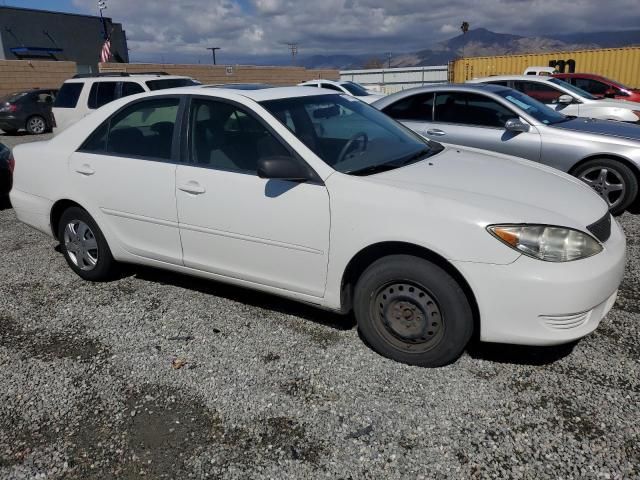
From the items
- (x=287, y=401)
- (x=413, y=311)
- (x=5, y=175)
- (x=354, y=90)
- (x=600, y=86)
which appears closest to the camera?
(x=287, y=401)

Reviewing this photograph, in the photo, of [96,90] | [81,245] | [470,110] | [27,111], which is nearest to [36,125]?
[27,111]


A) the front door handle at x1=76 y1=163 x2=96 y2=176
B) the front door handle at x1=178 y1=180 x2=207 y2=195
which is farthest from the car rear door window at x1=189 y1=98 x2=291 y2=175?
the front door handle at x1=76 y1=163 x2=96 y2=176

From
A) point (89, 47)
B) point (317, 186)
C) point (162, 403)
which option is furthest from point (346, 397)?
point (89, 47)

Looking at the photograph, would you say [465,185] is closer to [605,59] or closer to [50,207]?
[50,207]

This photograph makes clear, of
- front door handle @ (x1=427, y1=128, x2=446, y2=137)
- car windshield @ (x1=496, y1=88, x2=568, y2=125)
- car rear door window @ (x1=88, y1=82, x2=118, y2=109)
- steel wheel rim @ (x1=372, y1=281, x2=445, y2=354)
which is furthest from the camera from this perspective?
car rear door window @ (x1=88, y1=82, x2=118, y2=109)

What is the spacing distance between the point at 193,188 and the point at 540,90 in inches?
343

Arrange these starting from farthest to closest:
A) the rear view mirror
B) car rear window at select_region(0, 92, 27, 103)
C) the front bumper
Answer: car rear window at select_region(0, 92, 27, 103) → the rear view mirror → the front bumper

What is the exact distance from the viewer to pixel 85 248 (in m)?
4.43

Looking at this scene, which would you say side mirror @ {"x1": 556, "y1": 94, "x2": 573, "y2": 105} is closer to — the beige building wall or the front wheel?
the front wheel

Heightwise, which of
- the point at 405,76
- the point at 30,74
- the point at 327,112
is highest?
the point at 30,74

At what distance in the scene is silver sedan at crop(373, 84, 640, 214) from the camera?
579 cm

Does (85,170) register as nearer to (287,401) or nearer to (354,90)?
(287,401)

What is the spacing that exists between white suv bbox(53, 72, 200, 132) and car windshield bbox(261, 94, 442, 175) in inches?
283

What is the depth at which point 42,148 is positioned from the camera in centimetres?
446
